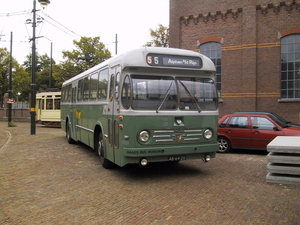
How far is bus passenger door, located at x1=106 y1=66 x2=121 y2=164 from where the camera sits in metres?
6.66

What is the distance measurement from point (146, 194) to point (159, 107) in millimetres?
1856

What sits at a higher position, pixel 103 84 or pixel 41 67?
pixel 41 67

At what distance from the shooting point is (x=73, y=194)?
5.79 m

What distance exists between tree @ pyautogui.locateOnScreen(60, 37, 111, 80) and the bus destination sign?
33.0 m

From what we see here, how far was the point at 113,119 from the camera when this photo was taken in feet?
22.6

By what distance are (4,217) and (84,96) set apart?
611 centimetres

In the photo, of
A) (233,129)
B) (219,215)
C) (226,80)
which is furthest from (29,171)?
(226,80)

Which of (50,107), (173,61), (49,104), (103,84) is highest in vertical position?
(173,61)

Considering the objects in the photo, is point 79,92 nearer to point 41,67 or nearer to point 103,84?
point 103,84

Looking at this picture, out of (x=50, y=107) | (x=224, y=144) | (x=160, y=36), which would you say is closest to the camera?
(x=224, y=144)

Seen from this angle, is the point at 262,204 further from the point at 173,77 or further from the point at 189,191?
the point at 173,77

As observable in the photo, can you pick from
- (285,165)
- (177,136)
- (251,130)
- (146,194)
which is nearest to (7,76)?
(251,130)

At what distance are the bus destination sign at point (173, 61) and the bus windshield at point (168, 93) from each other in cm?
A: 29

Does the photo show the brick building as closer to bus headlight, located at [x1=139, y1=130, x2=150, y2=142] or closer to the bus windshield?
the bus windshield
